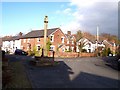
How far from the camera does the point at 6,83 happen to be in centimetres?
1327

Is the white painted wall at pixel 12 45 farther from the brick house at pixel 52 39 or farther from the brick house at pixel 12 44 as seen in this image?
the brick house at pixel 52 39

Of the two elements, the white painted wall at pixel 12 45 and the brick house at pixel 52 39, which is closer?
the brick house at pixel 52 39

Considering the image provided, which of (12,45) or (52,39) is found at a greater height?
(52,39)

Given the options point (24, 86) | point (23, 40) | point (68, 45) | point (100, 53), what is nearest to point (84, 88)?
point (24, 86)

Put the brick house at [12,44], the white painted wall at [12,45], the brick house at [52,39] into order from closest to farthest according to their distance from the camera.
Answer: the brick house at [52,39] < the white painted wall at [12,45] < the brick house at [12,44]

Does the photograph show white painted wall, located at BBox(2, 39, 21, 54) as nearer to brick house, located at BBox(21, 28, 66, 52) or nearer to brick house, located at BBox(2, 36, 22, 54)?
brick house, located at BBox(2, 36, 22, 54)

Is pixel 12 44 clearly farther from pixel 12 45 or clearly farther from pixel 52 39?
pixel 52 39

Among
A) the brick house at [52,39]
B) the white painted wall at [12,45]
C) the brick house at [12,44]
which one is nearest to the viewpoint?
the brick house at [52,39]

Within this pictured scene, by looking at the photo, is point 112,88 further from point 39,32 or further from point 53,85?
point 39,32

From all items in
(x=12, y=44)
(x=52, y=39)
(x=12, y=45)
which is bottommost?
(x=12, y=45)

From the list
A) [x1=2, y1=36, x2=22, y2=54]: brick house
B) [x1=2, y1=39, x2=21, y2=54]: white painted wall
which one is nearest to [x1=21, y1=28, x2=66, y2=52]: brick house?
[x1=2, y1=36, x2=22, y2=54]: brick house

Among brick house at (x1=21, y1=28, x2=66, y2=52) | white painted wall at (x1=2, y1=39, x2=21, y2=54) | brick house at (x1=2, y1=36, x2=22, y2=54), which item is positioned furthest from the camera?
brick house at (x1=2, y1=36, x2=22, y2=54)

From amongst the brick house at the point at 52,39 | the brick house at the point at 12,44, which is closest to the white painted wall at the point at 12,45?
the brick house at the point at 12,44

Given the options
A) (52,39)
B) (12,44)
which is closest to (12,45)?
(12,44)
